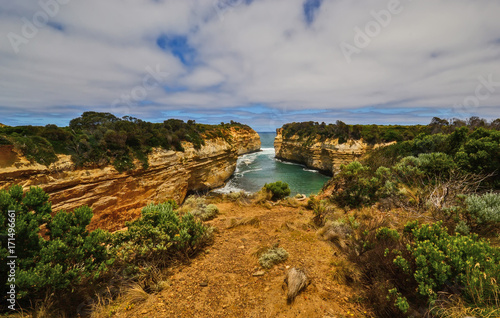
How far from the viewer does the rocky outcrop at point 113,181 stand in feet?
30.8

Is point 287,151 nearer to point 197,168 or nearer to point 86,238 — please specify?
point 197,168

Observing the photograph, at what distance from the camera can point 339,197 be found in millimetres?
9711

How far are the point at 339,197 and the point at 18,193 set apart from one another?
11.1 m

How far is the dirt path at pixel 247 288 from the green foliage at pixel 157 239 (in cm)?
45

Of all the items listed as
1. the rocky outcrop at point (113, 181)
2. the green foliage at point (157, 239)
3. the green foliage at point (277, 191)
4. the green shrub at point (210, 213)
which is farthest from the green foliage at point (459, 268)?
the rocky outcrop at point (113, 181)

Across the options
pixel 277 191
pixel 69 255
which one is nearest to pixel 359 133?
pixel 277 191

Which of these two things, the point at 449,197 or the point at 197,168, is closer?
the point at 449,197

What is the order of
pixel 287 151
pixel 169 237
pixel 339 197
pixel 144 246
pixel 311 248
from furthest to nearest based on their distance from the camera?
1. pixel 287 151
2. pixel 339 197
3. pixel 311 248
4. pixel 169 237
5. pixel 144 246

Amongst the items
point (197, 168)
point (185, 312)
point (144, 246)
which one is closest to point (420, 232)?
point (185, 312)

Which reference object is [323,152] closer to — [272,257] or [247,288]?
[272,257]

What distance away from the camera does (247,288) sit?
376 centimetres

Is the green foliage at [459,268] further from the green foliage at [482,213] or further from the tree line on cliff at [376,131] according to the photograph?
the tree line on cliff at [376,131]

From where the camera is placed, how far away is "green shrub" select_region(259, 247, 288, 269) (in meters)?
4.43

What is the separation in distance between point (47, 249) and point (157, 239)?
6.11 ft
